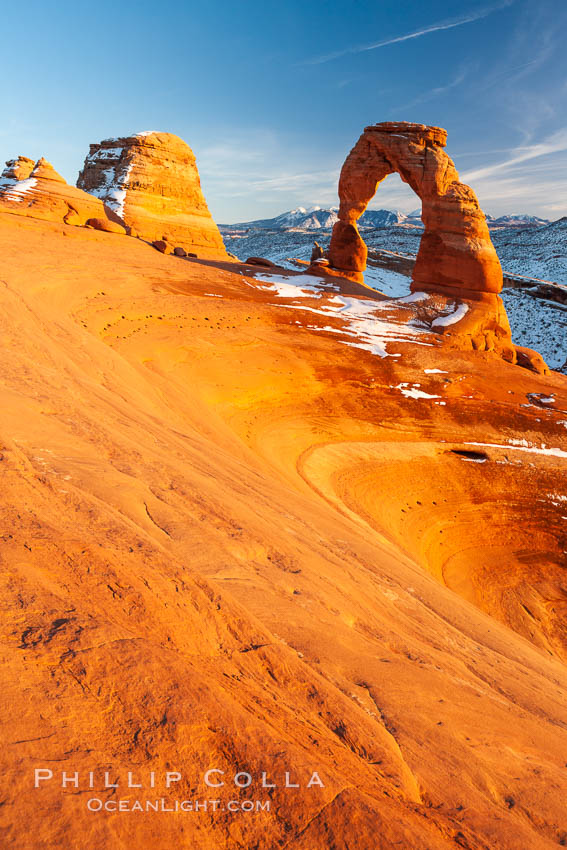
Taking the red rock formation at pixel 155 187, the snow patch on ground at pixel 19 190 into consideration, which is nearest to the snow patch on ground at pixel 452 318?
the red rock formation at pixel 155 187

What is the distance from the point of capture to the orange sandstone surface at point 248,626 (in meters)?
1.78

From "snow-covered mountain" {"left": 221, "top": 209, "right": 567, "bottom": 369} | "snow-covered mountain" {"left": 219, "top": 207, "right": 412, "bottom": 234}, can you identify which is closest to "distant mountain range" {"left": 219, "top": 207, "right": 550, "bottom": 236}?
"snow-covered mountain" {"left": 219, "top": 207, "right": 412, "bottom": 234}

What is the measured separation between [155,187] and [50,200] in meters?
9.72

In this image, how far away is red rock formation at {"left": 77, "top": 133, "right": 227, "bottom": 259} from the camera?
29281 millimetres

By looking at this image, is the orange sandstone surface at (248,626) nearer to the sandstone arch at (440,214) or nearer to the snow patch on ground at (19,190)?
the sandstone arch at (440,214)

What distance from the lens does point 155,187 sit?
99.4 feet

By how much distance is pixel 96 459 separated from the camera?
446cm

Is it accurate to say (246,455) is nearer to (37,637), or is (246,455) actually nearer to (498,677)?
(498,677)

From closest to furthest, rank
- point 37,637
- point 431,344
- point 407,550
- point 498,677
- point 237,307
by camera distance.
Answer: point 37,637, point 498,677, point 407,550, point 237,307, point 431,344

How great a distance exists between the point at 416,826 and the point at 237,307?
13693 mm

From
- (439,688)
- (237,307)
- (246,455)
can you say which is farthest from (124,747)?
(237,307)

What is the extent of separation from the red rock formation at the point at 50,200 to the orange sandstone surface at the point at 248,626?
14.2 m

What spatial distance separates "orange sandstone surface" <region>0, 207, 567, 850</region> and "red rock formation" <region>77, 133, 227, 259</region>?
72.3ft

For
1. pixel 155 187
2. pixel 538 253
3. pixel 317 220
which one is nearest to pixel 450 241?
pixel 155 187
